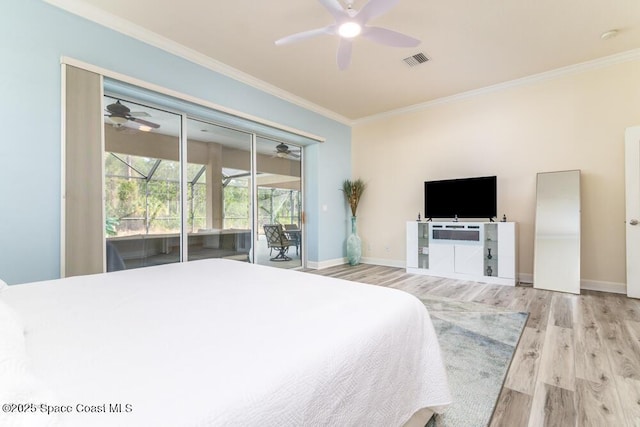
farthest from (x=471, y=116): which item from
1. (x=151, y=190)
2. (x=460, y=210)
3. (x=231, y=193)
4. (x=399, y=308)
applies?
(x=151, y=190)

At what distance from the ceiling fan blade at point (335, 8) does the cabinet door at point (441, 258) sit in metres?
3.51

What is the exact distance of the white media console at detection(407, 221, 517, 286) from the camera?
396cm

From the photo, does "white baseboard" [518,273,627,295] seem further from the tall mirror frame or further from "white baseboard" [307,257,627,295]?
the tall mirror frame

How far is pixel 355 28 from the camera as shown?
2.47m

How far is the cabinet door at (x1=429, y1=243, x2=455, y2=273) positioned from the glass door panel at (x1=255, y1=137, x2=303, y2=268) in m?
2.28

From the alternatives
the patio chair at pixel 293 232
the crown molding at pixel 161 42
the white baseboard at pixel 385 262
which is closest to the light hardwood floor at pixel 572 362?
the white baseboard at pixel 385 262

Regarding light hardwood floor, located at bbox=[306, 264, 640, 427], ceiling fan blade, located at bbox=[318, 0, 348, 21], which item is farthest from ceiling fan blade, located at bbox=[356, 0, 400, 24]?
light hardwood floor, located at bbox=[306, 264, 640, 427]

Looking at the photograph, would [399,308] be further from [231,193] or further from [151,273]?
[231,193]

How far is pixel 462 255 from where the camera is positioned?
14.2 feet

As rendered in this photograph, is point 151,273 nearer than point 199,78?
Yes

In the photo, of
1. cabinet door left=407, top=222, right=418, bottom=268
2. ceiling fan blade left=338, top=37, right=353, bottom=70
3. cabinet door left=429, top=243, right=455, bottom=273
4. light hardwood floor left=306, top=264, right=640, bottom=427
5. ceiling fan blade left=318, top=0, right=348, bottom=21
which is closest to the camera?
light hardwood floor left=306, top=264, right=640, bottom=427

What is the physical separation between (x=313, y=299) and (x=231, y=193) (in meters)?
3.23

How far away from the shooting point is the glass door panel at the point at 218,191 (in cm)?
372

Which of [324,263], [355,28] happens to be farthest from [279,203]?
[355,28]
